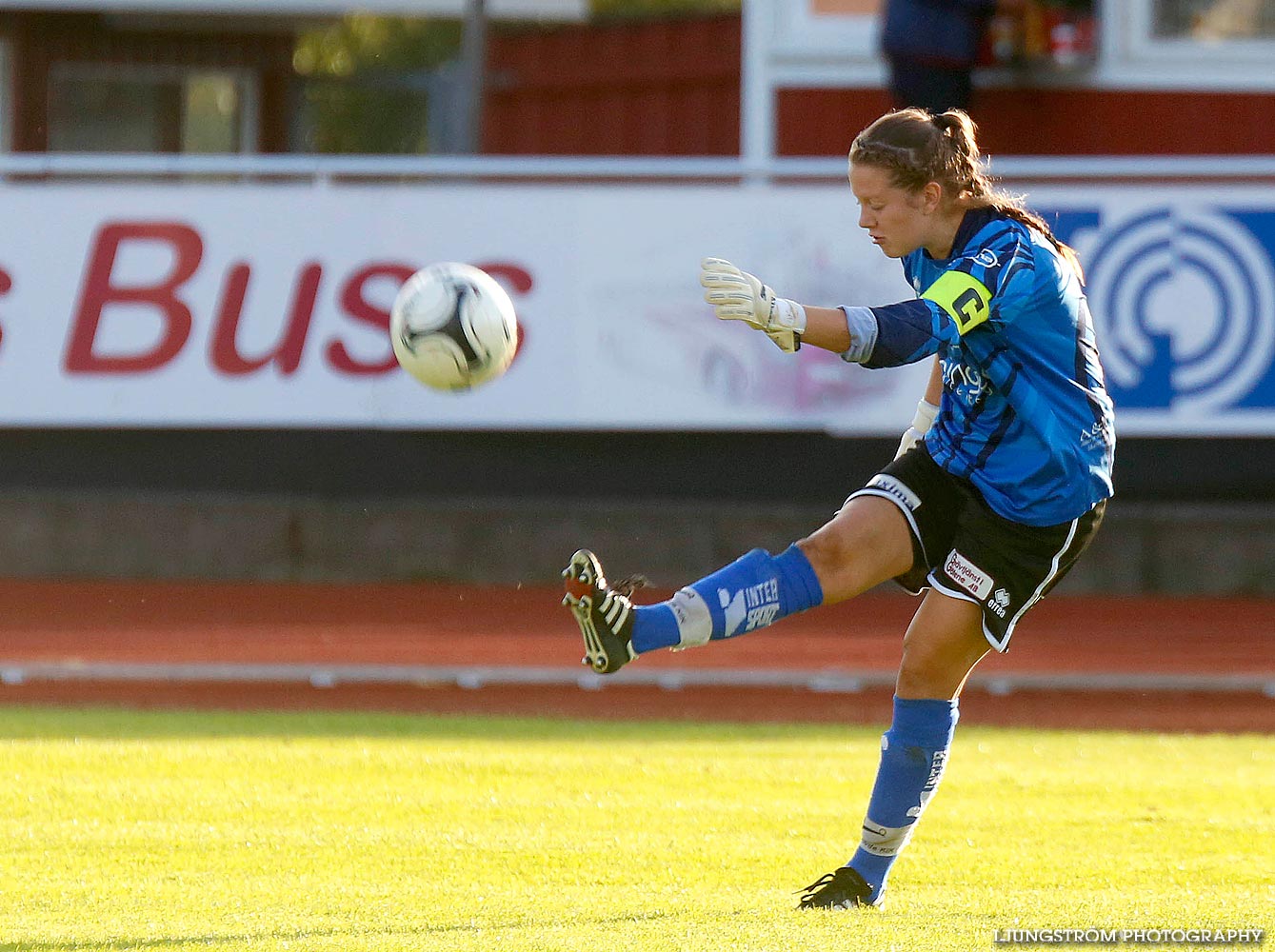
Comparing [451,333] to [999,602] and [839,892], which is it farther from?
[839,892]

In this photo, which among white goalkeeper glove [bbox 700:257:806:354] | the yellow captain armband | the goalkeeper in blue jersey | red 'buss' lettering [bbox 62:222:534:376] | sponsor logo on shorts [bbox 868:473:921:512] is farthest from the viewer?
red 'buss' lettering [bbox 62:222:534:376]

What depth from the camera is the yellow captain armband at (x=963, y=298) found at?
5.03 meters

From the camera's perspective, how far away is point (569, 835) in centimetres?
646

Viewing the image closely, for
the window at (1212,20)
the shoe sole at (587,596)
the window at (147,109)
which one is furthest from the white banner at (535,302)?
the window at (147,109)

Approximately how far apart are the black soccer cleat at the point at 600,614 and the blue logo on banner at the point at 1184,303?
8358 millimetres

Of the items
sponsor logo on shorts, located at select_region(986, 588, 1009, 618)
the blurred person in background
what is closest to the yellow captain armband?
sponsor logo on shorts, located at select_region(986, 588, 1009, 618)

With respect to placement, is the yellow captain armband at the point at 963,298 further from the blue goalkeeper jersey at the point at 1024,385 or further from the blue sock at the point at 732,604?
the blue sock at the point at 732,604

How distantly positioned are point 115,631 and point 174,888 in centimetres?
705

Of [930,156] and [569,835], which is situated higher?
[930,156]

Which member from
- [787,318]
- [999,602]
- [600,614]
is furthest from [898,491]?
[600,614]

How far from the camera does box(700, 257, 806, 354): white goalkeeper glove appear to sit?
4.91 m

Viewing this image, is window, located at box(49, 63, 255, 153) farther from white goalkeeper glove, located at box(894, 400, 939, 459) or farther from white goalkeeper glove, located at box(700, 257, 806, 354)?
white goalkeeper glove, located at box(700, 257, 806, 354)

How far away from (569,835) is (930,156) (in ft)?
8.57

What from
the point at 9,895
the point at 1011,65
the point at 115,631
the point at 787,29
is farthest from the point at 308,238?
the point at 9,895
